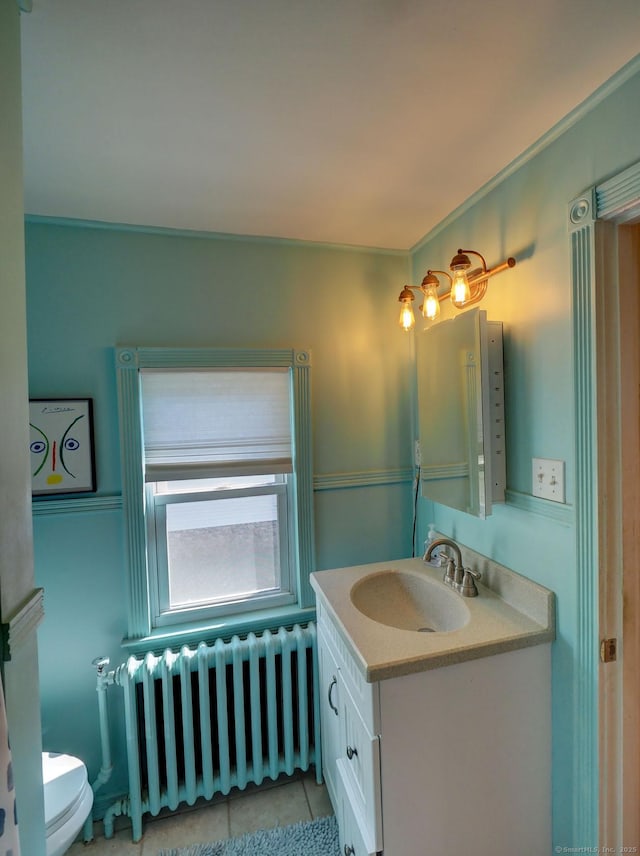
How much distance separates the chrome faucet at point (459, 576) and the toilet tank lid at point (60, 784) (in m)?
1.38

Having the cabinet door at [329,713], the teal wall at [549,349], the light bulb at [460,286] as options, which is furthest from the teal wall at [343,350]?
the cabinet door at [329,713]

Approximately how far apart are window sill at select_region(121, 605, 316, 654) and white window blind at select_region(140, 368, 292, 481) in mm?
631

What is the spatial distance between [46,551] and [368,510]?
4.40 ft

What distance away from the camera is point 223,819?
4.78 ft

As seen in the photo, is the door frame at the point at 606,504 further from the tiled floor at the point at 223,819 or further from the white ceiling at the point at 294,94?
the tiled floor at the point at 223,819

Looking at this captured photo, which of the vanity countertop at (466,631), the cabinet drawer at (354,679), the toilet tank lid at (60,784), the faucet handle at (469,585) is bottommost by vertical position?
the toilet tank lid at (60,784)

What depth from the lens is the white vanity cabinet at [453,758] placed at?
0.97 m

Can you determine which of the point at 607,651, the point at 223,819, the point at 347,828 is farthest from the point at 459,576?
the point at 223,819

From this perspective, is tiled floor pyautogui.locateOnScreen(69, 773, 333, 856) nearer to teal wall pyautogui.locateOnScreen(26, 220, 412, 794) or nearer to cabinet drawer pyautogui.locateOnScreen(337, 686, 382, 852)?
teal wall pyautogui.locateOnScreen(26, 220, 412, 794)

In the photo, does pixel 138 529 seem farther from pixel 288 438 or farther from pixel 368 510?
pixel 368 510

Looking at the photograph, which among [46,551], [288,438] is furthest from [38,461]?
[288,438]

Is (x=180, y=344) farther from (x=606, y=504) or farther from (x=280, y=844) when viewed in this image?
(x=280, y=844)

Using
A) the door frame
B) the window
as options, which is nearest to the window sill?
the window

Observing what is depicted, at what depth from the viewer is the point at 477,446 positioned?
1.26 m
